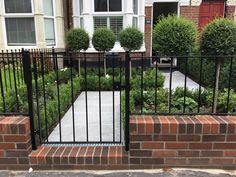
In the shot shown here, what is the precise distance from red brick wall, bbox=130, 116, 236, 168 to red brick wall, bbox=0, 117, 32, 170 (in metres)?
1.14

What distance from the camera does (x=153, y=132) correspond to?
2.70m

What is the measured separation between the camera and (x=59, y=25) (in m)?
8.88

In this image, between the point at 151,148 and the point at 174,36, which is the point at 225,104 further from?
the point at 151,148

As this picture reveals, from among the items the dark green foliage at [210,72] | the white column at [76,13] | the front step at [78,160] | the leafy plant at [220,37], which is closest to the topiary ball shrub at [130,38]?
the dark green foliage at [210,72]

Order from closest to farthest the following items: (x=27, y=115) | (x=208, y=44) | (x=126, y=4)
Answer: (x=27, y=115) < (x=208, y=44) < (x=126, y=4)

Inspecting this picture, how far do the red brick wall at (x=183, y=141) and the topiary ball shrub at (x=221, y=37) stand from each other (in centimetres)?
110

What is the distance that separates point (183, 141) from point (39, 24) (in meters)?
6.64

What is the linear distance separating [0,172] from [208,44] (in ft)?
9.96

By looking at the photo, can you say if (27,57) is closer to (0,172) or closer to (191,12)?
(0,172)

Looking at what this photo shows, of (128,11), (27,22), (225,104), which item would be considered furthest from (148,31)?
(225,104)

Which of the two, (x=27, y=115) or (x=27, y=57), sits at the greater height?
(x=27, y=57)

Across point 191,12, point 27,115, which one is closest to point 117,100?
point 27,115

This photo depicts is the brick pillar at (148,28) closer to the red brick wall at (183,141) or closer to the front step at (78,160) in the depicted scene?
the red brick wall at (183,141)

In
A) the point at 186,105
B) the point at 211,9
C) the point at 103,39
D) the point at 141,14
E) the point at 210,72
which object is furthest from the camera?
the point at 211,9
